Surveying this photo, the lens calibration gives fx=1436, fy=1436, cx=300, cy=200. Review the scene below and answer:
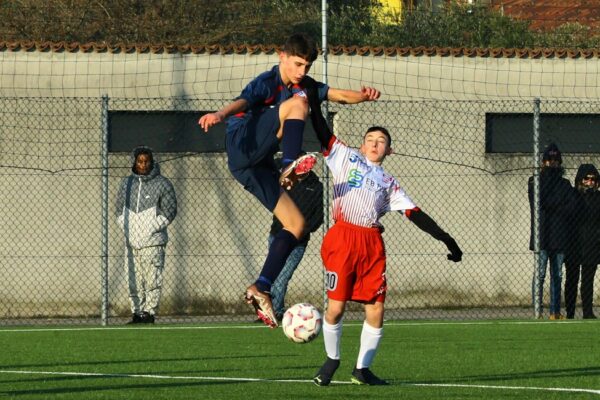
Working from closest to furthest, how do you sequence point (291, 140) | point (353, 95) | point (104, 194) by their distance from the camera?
point (291, 140) → point (353, 95) → point (104, 194)

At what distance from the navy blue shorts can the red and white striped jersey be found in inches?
17.3

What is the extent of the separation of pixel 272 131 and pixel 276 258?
0.80 meters

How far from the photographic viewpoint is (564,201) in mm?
17547

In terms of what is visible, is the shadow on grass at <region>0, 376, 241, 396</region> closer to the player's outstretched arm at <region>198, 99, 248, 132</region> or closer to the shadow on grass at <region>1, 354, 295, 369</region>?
the shadow on grass at <region>1, 354, 295, 369</region>

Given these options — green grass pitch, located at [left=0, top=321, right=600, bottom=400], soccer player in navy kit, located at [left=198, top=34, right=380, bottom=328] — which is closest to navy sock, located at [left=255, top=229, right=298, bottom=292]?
soccer player in navy kit, located at [left=198, top=34, right=380, bottom=328]

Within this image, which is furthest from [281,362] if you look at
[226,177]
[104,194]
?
[226,177]

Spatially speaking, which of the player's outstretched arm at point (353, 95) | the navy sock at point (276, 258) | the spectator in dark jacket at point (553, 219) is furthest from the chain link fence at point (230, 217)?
the navy sock at point (276, 258)

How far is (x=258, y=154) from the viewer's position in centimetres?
910

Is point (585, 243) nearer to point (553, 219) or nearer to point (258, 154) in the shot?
point (553, 219)

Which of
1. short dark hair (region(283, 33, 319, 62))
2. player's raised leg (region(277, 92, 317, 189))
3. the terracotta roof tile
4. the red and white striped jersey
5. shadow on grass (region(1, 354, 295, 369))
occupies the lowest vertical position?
shadow on grass (region(1, 354, 295, 369))

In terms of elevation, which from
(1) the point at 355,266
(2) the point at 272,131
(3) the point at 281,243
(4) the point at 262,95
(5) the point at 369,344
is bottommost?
(5) the point at 369,344

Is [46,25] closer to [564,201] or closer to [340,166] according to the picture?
[564,201]

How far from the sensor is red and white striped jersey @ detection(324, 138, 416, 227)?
9.37 metres

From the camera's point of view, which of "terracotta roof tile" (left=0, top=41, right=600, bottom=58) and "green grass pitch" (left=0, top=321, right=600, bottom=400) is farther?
"terracotta roof tile" (left=0, top=41, right=600, bottom=58)
